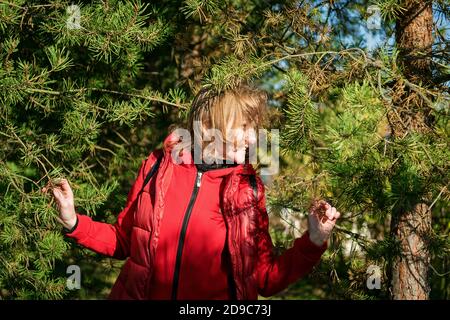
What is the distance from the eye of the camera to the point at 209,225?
199cm

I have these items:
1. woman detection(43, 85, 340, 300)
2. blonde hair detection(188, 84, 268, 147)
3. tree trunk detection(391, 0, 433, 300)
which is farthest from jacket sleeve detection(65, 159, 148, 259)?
tree trunk detection(391, 0, 433, 300)

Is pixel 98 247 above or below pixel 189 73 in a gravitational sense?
below

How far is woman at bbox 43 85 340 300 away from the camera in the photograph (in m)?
1.94

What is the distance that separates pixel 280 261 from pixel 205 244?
227 millimetres

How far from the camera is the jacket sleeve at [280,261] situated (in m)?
1.85

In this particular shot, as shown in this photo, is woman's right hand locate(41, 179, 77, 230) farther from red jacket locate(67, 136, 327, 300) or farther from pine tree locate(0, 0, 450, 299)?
pine tree locate(0, 0, 450, 299)

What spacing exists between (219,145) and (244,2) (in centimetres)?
130

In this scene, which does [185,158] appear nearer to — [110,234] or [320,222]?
[110,234]

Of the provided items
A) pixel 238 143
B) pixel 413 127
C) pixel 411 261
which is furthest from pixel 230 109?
pixel 411 261
